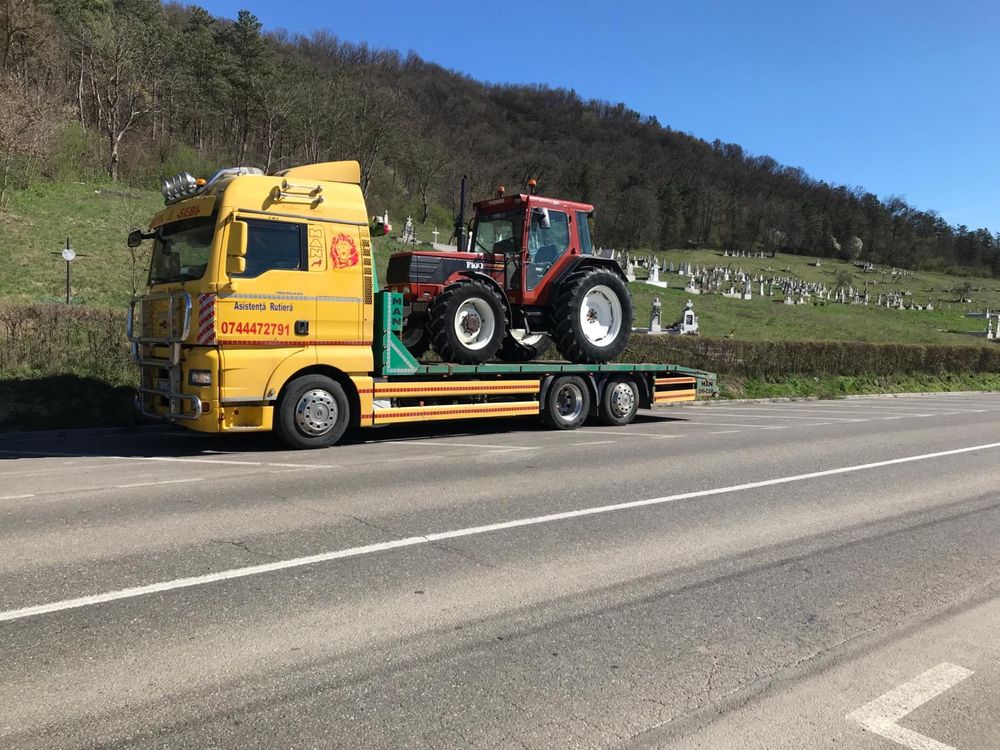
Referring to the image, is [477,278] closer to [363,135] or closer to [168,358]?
[168,358]

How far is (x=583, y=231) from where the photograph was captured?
12.6 meters

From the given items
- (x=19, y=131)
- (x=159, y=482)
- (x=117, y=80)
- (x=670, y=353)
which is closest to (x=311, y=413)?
(x=159, y=482)

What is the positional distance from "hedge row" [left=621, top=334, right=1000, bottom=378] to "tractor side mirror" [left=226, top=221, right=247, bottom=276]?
12449mm

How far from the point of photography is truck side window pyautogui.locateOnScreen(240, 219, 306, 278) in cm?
879

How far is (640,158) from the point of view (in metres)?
150

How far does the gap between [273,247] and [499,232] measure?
4386 millimetres

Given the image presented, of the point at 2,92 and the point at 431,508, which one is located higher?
the point at 2,92

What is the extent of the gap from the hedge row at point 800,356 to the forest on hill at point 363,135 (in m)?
26.5

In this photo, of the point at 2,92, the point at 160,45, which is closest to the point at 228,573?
the point at 2,92

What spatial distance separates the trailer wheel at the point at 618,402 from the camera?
12938 millimetres

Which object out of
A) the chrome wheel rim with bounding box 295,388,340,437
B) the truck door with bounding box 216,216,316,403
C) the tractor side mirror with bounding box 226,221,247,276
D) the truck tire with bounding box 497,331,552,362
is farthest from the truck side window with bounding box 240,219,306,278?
the truck tire with bounding box 497,331,552,362

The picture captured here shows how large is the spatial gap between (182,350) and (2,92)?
29.5 meters

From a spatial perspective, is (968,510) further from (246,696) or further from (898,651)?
(246,696)

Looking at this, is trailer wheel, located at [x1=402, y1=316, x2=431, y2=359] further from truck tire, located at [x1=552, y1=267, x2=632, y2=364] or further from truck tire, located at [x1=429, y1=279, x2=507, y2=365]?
truck tire, located at [x1=552, y1=267, x2=632, y2=364]
